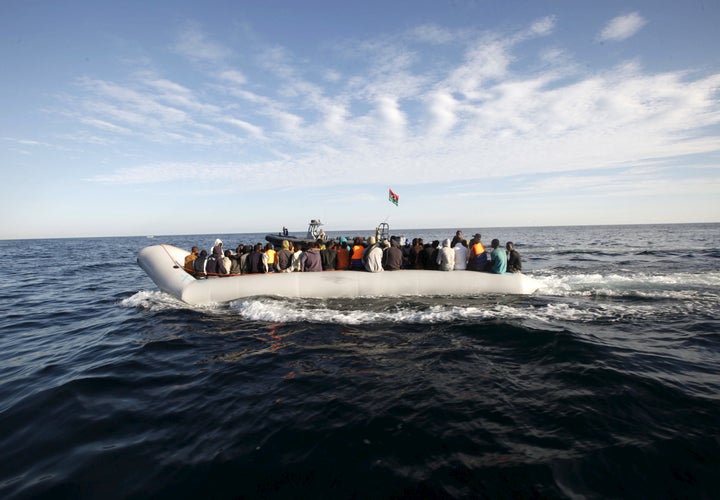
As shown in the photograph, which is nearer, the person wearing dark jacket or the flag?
the person wearing dark jacket

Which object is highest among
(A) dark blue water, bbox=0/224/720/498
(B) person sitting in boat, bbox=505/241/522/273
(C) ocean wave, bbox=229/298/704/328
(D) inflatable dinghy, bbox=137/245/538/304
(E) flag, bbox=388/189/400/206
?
(E) flag, bbox=388/189/400/206

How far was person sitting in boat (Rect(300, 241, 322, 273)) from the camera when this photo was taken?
11.2 m

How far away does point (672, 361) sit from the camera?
18.9 ft

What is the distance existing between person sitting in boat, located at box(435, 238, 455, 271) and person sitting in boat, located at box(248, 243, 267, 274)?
19.2ft

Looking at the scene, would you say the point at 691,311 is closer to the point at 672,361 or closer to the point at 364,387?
the point at 672,361

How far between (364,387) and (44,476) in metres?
3.80

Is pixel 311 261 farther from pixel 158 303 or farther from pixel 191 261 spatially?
pixel 158 303

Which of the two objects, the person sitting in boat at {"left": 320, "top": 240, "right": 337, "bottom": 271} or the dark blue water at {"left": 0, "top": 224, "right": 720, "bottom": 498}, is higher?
the person sitting in boat at {"left": 320, "top": 240, "right": 337, "bottom": 271}

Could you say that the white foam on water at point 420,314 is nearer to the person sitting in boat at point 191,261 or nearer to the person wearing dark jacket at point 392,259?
the person wearing dark jacket at point 392,259

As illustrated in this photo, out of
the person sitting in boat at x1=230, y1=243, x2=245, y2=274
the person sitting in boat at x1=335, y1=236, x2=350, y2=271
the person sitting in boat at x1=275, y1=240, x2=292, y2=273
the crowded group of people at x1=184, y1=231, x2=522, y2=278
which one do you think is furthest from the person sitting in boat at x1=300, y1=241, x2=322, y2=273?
the person sitting in boat at x1=230, y1=243, x2=245, y2=274

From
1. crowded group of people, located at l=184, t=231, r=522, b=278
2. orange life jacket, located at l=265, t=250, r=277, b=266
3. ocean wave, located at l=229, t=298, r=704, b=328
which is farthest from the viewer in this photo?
orange life jacket, located at l=265, t=250, r=277, b=266

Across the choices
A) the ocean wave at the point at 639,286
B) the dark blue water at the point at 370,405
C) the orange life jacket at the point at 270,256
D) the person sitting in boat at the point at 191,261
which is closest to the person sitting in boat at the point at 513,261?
the ocean wave at the point at 639,286

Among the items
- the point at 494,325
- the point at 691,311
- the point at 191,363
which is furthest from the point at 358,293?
the point at 691,311

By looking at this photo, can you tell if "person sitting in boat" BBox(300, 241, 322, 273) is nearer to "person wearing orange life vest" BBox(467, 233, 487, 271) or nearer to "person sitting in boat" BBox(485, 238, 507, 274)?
"person wearing orange life vest" BBox(467, 233, 487, 271)
